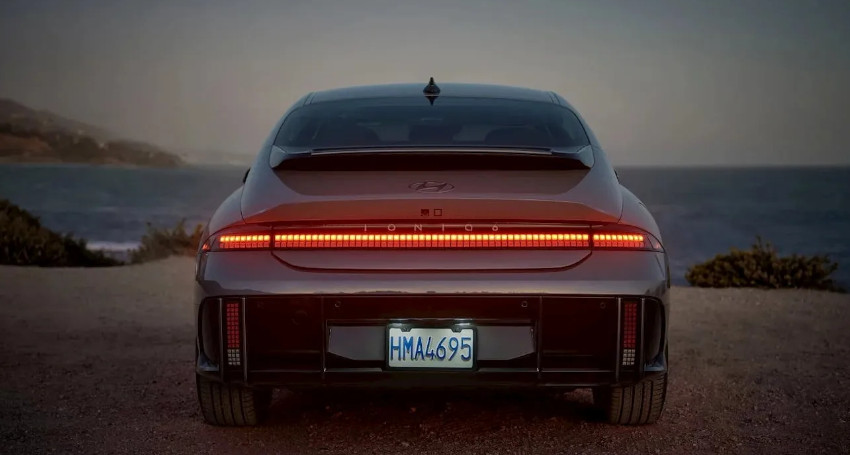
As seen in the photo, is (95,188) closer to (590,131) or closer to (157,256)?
(157,256)

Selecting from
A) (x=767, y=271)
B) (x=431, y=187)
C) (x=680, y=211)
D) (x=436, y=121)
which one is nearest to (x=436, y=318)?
(x=431, y=187)

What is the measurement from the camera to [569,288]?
3727 mm

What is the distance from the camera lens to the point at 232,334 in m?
3.87

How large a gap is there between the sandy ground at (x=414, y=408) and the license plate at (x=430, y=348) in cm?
63

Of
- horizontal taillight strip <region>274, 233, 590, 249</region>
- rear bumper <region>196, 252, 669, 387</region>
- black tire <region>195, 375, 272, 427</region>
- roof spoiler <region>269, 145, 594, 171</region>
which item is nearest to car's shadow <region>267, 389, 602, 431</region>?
black tire <region>195, 375, 272, 427</region>

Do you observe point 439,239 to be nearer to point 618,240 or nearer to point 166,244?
point 618,240

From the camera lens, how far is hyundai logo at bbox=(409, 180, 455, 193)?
3.86 metres

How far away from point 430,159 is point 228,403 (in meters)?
1.49

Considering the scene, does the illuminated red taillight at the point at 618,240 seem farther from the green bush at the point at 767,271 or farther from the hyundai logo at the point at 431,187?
the green bush at the point at 767,271

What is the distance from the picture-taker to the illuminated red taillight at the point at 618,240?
3.81 m

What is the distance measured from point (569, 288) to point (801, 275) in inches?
424

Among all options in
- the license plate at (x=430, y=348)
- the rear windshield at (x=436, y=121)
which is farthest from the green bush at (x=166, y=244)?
the license plate at (x=430, y=348)

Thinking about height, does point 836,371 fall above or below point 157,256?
above

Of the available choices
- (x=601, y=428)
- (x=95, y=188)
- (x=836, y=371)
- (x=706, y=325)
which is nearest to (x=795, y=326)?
(x=706, y=325)
